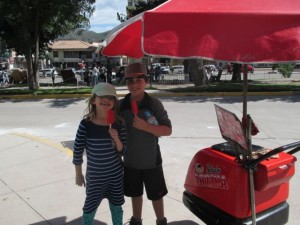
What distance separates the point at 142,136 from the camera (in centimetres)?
300

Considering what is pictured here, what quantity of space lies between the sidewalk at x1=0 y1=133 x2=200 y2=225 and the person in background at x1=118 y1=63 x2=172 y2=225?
27.9 inches

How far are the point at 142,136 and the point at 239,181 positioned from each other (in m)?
0.82

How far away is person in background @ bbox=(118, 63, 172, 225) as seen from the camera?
292 cm

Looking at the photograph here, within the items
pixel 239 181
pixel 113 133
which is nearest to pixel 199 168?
pixel 239 181

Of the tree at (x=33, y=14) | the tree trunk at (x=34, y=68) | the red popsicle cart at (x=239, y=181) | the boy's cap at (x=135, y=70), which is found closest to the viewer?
the red popsicle cart at (x=239, y=181)

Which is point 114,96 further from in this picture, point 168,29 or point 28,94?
point 28,94

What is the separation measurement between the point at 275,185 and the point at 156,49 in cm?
140

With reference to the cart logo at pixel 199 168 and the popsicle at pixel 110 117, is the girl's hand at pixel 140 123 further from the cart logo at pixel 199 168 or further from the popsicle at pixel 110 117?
the cart logo at pixel 199 168

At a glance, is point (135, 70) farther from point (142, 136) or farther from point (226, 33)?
point (226, 33)

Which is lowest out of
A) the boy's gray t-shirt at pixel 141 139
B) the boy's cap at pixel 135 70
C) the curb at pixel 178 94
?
the curb at pixel 178 94

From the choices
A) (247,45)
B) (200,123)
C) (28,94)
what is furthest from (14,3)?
(247,45)

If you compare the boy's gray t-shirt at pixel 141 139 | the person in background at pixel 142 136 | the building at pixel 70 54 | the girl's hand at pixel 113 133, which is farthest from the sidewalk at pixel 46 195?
the building at pixel 70 54

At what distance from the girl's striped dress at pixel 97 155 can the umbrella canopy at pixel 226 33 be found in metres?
1.00

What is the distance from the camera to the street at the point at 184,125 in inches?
193
